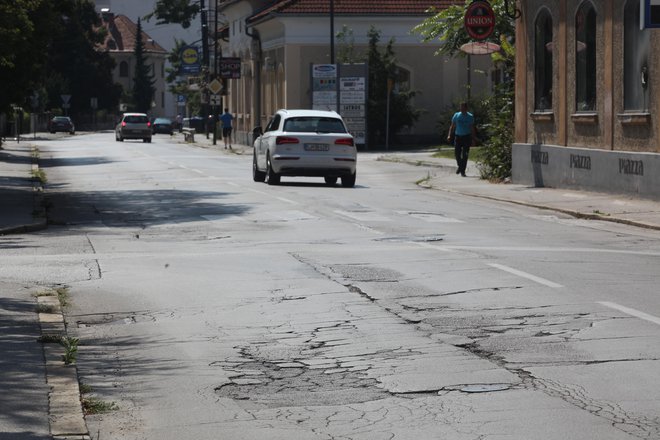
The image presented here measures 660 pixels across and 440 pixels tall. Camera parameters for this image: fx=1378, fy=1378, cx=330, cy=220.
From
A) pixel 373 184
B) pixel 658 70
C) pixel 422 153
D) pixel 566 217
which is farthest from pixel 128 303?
pixel 422 153

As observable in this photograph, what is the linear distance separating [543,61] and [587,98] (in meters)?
3.00

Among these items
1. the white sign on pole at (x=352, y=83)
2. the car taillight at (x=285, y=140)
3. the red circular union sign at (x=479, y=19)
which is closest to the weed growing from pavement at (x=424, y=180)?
the red circular union sign at (x=479, y=19)

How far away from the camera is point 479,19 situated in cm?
3300

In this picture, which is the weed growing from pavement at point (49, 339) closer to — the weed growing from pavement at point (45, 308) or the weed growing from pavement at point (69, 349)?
the weed growing from pavement at point (69, 349)

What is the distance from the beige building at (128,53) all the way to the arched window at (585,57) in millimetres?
138073

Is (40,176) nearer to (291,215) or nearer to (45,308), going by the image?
(291,215)

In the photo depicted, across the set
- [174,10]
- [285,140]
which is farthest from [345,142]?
[174,10]

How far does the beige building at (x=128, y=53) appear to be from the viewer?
6565 inches

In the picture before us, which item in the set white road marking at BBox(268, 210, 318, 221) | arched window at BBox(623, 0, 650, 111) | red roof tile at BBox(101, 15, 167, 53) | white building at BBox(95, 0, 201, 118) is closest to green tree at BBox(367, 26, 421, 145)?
arched window at BBox(623, 0, 650, 111)

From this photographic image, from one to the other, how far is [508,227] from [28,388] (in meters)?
12.6

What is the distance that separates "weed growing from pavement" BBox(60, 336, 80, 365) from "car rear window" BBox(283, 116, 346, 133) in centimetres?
2108

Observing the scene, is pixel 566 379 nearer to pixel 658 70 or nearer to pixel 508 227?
pixel 508 227

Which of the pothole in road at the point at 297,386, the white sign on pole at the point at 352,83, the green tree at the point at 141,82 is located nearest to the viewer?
the pothole in road at the point at 297,386

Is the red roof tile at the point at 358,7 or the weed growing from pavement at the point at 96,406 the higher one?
the red roof tile at the point at 358,7
